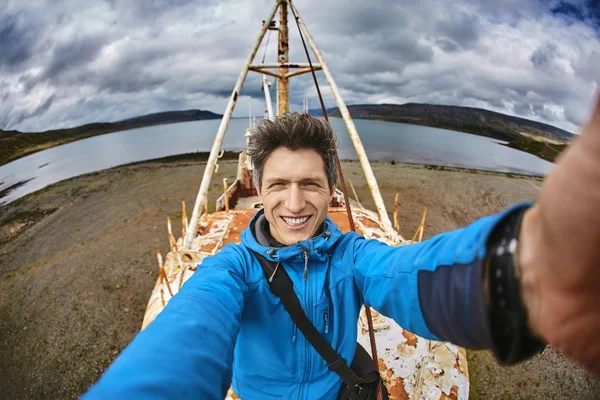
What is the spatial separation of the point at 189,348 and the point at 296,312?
2.22 ft

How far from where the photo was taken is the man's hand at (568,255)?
46 cm

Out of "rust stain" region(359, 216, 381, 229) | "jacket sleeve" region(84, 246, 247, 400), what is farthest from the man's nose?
"rust stain" region(359, 216, 381, 229)

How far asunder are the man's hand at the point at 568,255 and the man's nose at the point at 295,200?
1.36 meters

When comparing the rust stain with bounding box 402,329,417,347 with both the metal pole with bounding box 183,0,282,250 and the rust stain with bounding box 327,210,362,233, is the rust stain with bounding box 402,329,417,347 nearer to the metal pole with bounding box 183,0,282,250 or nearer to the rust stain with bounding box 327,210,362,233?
the rust stain with bounding box 327,210,362,233

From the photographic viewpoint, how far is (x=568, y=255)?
0.53 metres

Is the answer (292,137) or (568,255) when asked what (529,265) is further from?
(292,137)

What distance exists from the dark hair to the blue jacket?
1.71 ft

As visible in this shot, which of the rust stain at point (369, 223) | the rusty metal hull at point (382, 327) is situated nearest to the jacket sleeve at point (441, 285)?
the rusty metal hull at point (382, 327)

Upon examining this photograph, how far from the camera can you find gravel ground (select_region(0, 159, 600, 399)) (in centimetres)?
725

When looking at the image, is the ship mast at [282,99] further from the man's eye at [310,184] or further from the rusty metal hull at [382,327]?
the man's eye at [310,184]

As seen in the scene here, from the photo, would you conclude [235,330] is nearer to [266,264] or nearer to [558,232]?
[266,264]

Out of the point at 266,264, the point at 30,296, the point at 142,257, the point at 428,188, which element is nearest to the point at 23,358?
the point at 30,296

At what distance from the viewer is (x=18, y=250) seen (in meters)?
14.7

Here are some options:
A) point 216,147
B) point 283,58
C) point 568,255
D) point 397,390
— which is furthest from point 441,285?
point 283,58
